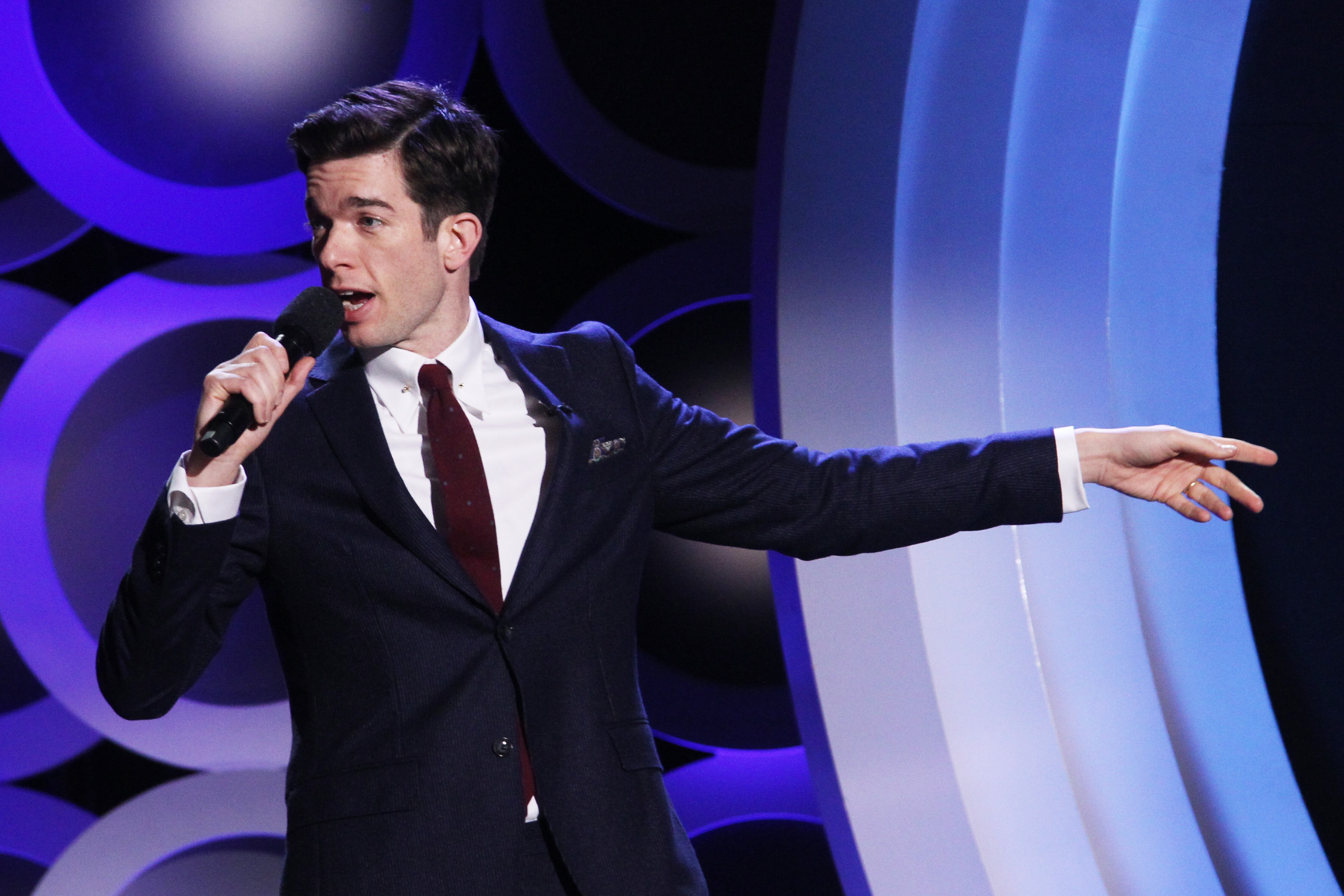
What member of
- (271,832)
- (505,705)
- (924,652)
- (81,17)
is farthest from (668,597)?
(81,17)

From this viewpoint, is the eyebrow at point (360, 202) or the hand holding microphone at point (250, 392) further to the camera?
the eyebrow at point (360, 202)

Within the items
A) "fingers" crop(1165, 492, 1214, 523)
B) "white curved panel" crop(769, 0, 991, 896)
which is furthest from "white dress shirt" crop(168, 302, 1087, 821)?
"white curved panel" crop(769, 0, 991, 896)

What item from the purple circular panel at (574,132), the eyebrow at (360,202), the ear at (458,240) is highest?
the purple circular panel at (574,132)

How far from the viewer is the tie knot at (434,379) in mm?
1748

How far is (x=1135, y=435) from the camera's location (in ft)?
6.02

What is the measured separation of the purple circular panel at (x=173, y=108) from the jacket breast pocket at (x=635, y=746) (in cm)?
145

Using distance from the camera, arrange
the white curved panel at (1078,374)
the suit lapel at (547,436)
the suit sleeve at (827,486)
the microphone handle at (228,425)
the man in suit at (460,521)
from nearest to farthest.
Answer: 1. the microphone handle at (228,425)
2. the man in suit at (460,521)
3. the suit lapel at (547,436)
4. the suit sleeve at (827,486)
5. the white curved panel at (1078,374)

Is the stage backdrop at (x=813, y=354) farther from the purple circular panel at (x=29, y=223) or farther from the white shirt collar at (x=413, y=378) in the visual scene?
the white shirt collar at (x=413, y=378)

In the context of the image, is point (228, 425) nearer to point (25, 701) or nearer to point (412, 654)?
point (412, 654)

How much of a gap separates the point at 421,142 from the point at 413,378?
369mm

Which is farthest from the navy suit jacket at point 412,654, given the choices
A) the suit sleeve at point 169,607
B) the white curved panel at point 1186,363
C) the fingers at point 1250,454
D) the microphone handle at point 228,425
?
the white curved panel at point 1186,363

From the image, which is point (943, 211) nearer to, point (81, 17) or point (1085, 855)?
point (1085, 855)

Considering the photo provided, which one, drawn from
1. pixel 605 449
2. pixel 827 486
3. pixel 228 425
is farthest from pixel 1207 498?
pixel 228 425

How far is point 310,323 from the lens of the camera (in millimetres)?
1563
